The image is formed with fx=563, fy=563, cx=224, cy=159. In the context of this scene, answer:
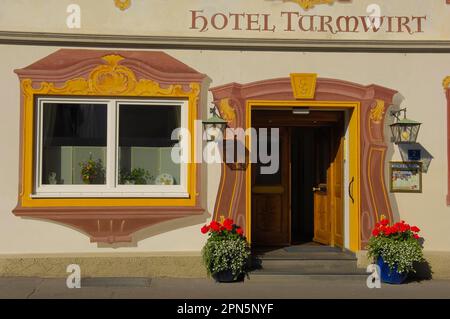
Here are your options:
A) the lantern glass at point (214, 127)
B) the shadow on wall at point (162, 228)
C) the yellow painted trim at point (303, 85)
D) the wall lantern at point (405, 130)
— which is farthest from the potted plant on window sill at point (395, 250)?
the lantern glass at point (214, 127)

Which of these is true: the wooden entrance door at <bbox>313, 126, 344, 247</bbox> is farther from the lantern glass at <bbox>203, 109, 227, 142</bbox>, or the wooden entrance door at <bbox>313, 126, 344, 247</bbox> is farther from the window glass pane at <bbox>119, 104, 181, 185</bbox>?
the window glass pane at <bbox>119, 104, 181, 185</bbox>

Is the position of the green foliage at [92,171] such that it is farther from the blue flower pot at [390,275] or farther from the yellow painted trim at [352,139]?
the blue flower pot at [390,275]

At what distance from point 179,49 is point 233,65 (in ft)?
2.88

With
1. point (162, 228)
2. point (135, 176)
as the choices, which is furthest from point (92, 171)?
point (162, 228)

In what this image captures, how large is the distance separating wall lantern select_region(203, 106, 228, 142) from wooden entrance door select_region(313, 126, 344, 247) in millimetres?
2179

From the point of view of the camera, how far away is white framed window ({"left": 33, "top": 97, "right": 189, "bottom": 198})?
873cm

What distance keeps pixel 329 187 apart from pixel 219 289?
10.1 ft

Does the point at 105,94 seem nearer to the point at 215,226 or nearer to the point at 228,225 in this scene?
the point at 215,226

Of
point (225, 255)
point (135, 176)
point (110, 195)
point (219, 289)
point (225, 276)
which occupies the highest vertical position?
point (135, 176)

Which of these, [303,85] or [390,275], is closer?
[390,275]

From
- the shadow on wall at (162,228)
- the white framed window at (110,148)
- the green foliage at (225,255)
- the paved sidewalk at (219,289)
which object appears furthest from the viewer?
the white framed window at (110,148)

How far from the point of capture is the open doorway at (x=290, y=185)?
378 inches

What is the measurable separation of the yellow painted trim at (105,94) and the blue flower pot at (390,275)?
2.99 metres

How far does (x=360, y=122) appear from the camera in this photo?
8898 millimetres
